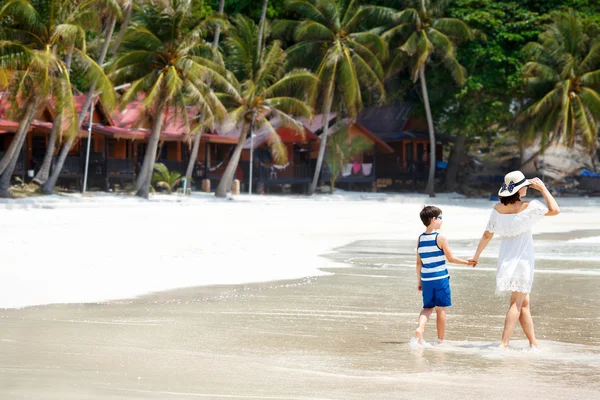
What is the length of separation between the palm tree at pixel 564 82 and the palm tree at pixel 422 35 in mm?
3246

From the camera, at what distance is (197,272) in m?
12.0

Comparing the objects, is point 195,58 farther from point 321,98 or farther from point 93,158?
point 321,98

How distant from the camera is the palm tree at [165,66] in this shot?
30.8 meters

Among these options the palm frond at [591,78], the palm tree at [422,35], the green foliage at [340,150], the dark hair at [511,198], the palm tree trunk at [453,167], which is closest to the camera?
the dark hair at [511,198]

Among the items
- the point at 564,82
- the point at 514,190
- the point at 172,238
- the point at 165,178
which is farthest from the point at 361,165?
the point at 514,190

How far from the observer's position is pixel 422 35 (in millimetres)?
41062

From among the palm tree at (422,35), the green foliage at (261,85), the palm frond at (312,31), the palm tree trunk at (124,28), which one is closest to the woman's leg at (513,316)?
the palm tree trunk at (124,28)

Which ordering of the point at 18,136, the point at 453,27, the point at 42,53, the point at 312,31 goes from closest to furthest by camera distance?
the point at 42,53 < the point at 18,136 < the point at 312,31 < the point at 453,27

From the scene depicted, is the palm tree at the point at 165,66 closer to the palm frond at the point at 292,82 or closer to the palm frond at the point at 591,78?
the palm frond at the point at 292,82

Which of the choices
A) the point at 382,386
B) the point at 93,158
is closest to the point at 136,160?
the point at 93,158

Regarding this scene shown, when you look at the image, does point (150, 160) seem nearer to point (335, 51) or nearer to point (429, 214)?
point (335, 51)

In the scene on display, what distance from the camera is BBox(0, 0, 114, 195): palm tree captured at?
2495 centimetres

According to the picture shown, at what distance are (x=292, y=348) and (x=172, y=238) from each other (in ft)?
34.6

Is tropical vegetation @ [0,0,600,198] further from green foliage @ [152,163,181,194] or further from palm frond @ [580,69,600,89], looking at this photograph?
green foliage @ [152,163,181,194]
